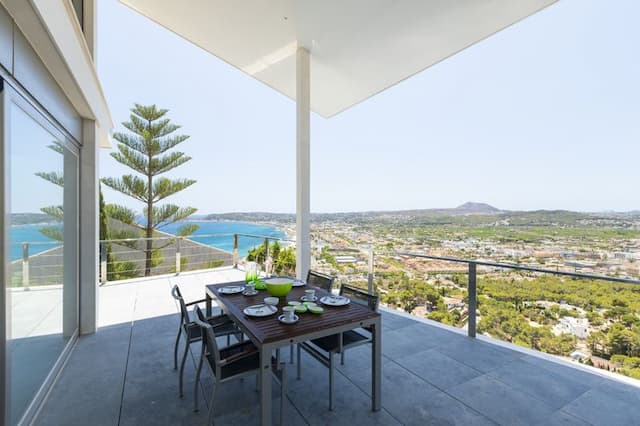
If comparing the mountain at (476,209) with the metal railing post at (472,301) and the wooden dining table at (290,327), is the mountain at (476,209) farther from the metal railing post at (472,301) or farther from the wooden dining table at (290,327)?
the wooden dining table at (290,327)

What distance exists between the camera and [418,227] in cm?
554

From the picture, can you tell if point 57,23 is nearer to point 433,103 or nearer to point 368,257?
point 368,257

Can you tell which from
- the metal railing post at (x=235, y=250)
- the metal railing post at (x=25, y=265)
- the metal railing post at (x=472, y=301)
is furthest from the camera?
the metal railing post at (x=235, y=250)

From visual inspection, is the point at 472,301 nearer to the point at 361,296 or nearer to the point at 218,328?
the point at 361,296

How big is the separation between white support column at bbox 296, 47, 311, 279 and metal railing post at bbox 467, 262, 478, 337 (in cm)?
191

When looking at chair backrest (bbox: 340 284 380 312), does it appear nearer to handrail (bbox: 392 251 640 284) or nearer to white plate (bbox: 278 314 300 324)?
white plate (bbox: 278 314 300 324)

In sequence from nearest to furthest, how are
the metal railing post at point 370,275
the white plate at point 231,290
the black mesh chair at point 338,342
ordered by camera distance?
the black mesh chair at point 338,342 < the white plate at point 231,290 < the metal railing post at point 370,275

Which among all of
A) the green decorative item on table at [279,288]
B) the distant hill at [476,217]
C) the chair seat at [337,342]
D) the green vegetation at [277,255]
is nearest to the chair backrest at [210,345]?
the green decorative item on table at [279,288]

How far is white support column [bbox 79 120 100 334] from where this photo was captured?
3074 millimetres

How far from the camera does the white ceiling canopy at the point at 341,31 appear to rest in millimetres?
2918

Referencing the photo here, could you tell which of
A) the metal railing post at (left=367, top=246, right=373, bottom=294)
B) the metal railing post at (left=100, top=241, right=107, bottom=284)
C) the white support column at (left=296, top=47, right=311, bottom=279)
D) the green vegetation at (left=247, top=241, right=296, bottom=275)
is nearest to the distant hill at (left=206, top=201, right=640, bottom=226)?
the white support column at (left=296, top=47, right=311, bottom=279)

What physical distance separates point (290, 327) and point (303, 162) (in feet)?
8.19

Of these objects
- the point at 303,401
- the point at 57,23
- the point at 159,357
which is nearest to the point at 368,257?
the point at 303,401

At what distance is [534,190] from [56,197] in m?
9.62
